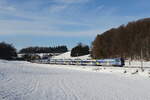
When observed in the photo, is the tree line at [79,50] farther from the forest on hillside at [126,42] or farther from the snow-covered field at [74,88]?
the snow-covered field at [74,88]

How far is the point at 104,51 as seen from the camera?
105438 millimetres

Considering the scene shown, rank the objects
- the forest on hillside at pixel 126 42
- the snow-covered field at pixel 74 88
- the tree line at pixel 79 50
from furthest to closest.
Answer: the tree line at pixel 79 50 → the forest on hillside at pixel 126 42 → the snow-covered field at pixel 74 88

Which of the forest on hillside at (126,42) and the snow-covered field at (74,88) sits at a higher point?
the forest on hillside at (126,42)

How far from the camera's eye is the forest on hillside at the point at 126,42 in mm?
80688

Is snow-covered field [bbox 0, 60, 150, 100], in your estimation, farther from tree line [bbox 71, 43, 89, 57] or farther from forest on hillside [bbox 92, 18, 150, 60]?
tree line [bbox 71, 43, 89, 57]

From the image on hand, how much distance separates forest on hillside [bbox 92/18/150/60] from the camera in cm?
8069

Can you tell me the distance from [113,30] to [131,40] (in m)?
18.7

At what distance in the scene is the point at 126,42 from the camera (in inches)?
3713

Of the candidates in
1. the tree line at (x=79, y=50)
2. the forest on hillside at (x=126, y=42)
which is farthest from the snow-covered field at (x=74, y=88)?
the tree line at (x=79, y=50)

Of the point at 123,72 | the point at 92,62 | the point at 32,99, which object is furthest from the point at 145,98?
the point at 92,62

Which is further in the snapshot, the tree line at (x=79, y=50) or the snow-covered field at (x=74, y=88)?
the tree line at (x=79, y=50)

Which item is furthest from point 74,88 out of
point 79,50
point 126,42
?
point 79,50

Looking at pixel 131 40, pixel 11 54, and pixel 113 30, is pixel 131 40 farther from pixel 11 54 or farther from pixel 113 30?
pixel 11 54

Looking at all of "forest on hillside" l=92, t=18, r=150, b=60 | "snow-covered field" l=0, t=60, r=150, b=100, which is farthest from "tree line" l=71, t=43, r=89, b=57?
"snow-covered field" l=0, t=60, r=150, b=100
